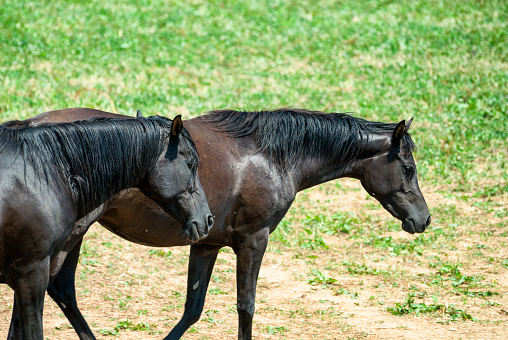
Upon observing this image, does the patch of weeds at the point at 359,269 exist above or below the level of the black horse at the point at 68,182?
below

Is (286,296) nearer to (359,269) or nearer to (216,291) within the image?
(216,291)

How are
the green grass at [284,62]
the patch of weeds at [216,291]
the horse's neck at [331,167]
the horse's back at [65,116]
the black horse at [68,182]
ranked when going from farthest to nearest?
1. the green grass at [284,62]
2. the patch of weeds at [216,291]
3. the horse's neck at [331,167]
4. the horse's back at [65,116]
5. the black horse at [68,182]

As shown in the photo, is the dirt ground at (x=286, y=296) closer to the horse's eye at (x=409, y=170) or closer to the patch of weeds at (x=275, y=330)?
the patch of weeds at (x=275, y=330)

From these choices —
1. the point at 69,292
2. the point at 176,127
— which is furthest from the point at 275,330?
the point at 176,127

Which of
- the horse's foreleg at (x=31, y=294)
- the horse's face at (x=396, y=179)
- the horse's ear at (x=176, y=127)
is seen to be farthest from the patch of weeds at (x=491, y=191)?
the horse's foreleg at (x=31, y=294)

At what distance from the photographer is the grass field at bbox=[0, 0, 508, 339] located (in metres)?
6.14

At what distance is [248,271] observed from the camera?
16.3ft

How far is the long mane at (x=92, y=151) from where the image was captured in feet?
11.9

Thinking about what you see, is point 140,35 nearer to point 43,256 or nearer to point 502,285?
point 502,285

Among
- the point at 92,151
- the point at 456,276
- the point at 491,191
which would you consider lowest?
the point at 456,276

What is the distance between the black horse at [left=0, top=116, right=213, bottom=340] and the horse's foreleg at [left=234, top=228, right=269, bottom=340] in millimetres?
955

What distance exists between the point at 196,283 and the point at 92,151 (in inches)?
72.9

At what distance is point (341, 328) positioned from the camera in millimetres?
5762

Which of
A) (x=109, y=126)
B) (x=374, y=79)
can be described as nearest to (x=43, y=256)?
(x=109, y=126)
